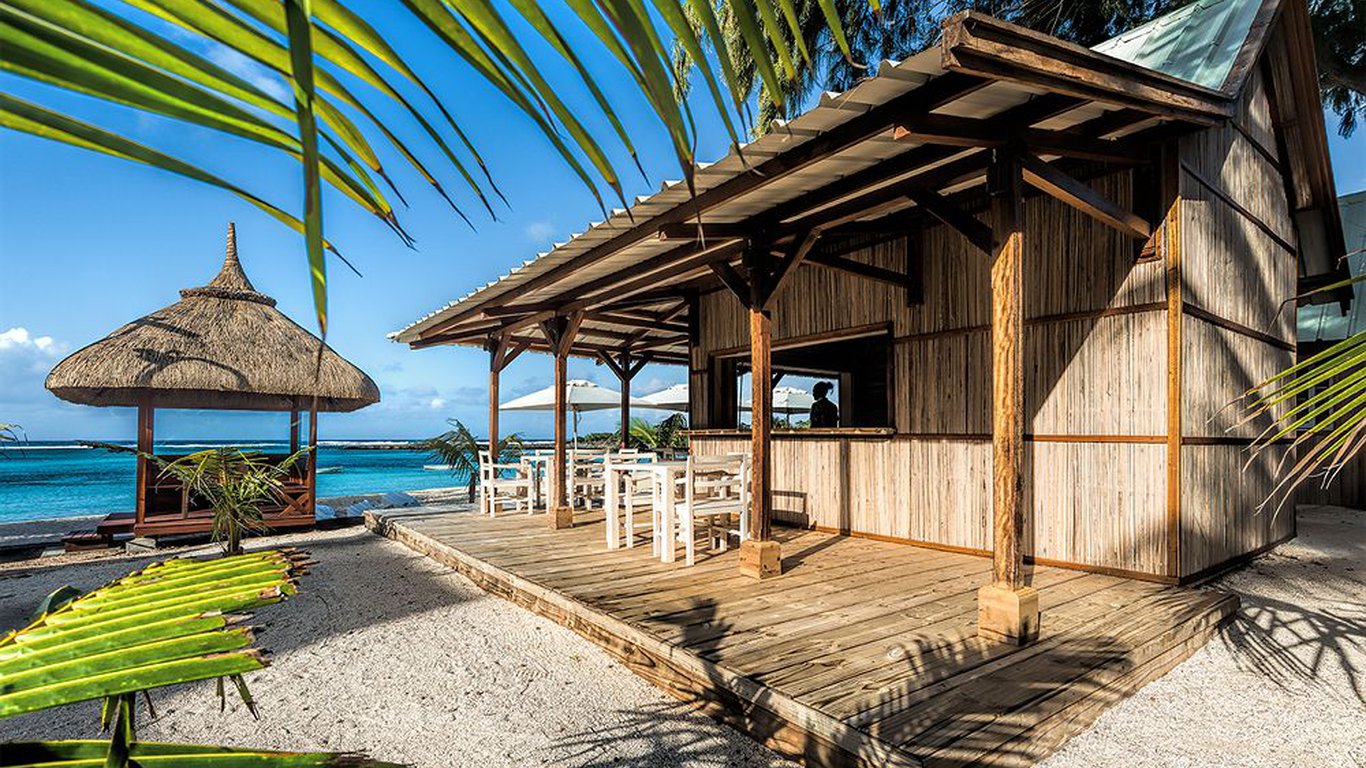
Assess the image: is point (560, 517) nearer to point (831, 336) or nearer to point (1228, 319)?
point (831, 336)

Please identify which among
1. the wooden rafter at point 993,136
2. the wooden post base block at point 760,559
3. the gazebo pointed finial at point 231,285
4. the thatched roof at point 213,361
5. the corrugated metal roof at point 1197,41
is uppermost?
the corrugated metal roof at point 1197,41

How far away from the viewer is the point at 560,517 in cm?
696

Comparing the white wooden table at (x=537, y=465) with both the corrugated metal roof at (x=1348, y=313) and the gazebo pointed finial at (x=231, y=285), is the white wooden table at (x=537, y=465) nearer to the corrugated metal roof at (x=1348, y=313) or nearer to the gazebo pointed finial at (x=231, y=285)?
the gazebo pointed finial at (x=231, y=285)

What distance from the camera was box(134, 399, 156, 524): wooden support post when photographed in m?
8.03

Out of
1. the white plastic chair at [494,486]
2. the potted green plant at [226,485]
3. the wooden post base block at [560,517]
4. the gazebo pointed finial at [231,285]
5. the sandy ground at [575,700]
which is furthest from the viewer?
the gazebo pointed finial at [231,285]

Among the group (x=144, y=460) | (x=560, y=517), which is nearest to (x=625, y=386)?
(x=560, y=517)

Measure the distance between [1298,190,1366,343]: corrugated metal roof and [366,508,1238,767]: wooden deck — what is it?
7.25 m

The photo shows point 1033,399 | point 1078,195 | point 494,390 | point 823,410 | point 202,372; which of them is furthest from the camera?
point 494,390

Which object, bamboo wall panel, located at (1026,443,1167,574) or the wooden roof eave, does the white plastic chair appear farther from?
bamboo wall panel, located at (1026,443,1167,574)

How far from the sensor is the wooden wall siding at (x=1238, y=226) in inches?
177

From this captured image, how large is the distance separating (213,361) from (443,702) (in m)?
7.92

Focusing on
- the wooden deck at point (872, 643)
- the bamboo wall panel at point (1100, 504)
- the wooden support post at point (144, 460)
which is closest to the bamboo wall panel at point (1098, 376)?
the bamboo wall panel at point (1100, 504)

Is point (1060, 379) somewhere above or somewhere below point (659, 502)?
above

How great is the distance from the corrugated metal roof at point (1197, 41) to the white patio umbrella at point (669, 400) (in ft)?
33.6
